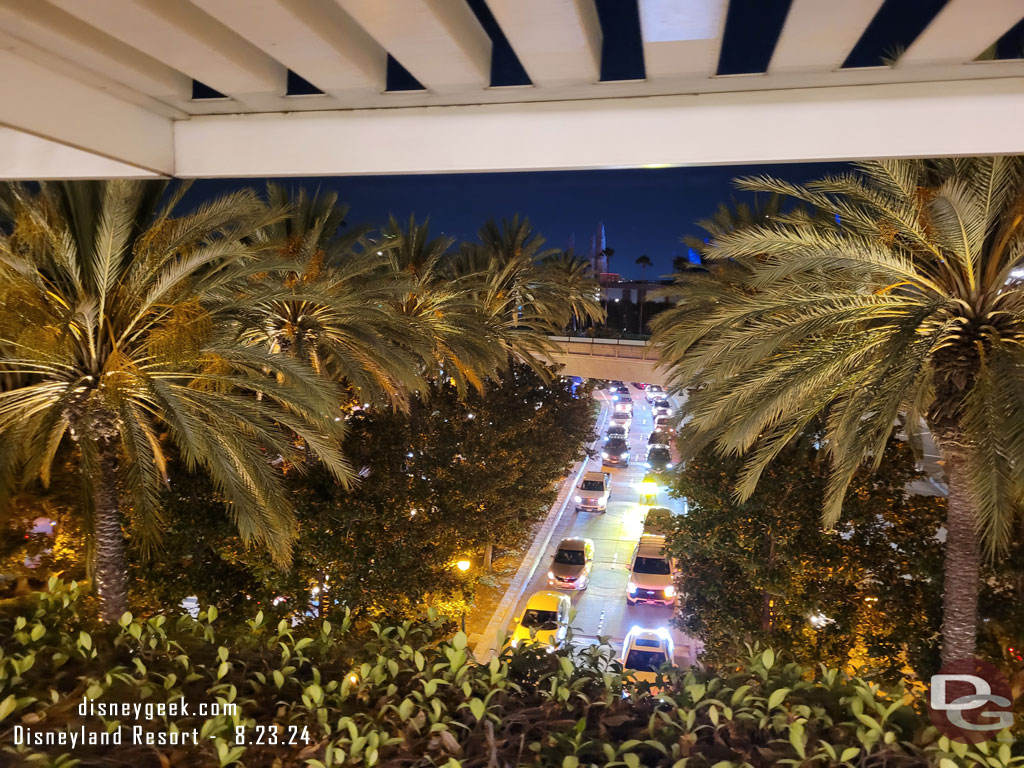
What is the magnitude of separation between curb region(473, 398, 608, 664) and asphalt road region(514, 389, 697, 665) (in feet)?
0.64

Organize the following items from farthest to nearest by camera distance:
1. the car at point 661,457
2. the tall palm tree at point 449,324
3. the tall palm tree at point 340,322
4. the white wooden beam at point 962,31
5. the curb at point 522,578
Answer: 1. the car at point 661,457
2. the curb at point 522,578
3. the tall palm tree at point 449,324
4. the tall palm tree at point 340,322
5. the white wooden beam at point 962,31

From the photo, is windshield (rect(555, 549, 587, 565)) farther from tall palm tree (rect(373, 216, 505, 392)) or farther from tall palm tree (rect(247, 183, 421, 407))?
tall palm tree (rect(247, 183, 421, 407))

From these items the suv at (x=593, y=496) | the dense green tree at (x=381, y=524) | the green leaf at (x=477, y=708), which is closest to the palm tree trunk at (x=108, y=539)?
the dense green tree at (x=381, y=524)

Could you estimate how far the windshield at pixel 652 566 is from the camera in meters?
17.9

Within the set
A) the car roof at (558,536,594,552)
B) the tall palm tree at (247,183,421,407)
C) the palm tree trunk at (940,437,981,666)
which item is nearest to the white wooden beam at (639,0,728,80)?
the palm tree trunk at (940,437,981,666)

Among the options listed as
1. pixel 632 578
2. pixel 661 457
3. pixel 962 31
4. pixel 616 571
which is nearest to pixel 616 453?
pixel 661 457

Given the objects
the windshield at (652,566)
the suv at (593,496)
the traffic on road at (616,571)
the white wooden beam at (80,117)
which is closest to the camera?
the white wooden beam at (80,117)

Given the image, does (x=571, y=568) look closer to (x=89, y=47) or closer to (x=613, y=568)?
(x=613, y=568)

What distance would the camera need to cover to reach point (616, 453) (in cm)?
3350

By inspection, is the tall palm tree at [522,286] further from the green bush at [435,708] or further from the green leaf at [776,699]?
the green leaf at [776,699]

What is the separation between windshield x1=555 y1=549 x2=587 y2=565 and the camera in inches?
723

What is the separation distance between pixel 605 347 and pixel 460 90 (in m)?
19.0

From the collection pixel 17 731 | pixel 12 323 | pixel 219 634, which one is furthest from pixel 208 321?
pixel 17 731

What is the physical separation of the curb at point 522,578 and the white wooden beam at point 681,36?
1026 centimetres
